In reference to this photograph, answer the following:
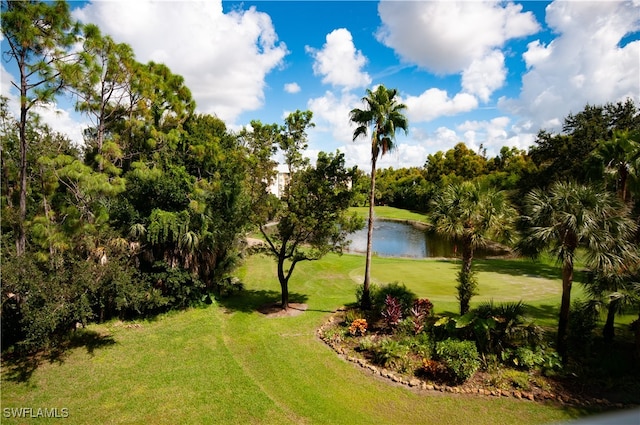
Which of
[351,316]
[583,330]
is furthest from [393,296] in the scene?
[583,330]

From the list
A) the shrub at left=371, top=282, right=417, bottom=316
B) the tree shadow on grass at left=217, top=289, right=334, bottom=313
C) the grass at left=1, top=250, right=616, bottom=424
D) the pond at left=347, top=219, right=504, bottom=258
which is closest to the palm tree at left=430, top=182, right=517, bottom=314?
the shrub at left=371, top=282, right=417, bottom=316

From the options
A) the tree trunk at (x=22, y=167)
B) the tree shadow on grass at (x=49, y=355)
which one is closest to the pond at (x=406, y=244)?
the tree shadow on grass at (x=49, y=355)

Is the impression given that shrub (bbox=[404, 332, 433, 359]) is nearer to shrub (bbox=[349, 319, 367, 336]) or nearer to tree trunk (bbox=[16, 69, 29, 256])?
shrub (bbox=[349, 319, 367, 336])

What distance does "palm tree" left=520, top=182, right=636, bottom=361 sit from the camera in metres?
9.98

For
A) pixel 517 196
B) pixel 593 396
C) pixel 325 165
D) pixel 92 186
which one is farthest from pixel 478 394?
pixel 517 196

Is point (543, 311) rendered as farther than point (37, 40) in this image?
Yes

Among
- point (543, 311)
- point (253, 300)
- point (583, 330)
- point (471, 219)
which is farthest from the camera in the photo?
point (253, 300)

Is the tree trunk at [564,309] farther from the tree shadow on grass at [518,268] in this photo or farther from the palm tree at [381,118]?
the tree shadow on grass at [518,268]

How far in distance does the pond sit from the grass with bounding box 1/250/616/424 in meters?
15.4

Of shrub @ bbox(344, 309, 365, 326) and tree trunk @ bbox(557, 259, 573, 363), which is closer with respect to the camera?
tree trunk @ bbox(557, 259, 573, 363)

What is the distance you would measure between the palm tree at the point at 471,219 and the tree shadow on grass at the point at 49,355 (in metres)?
13.1

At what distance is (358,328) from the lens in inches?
512

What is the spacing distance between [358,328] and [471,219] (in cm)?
584

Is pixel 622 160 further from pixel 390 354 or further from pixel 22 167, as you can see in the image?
pixel 22 167
